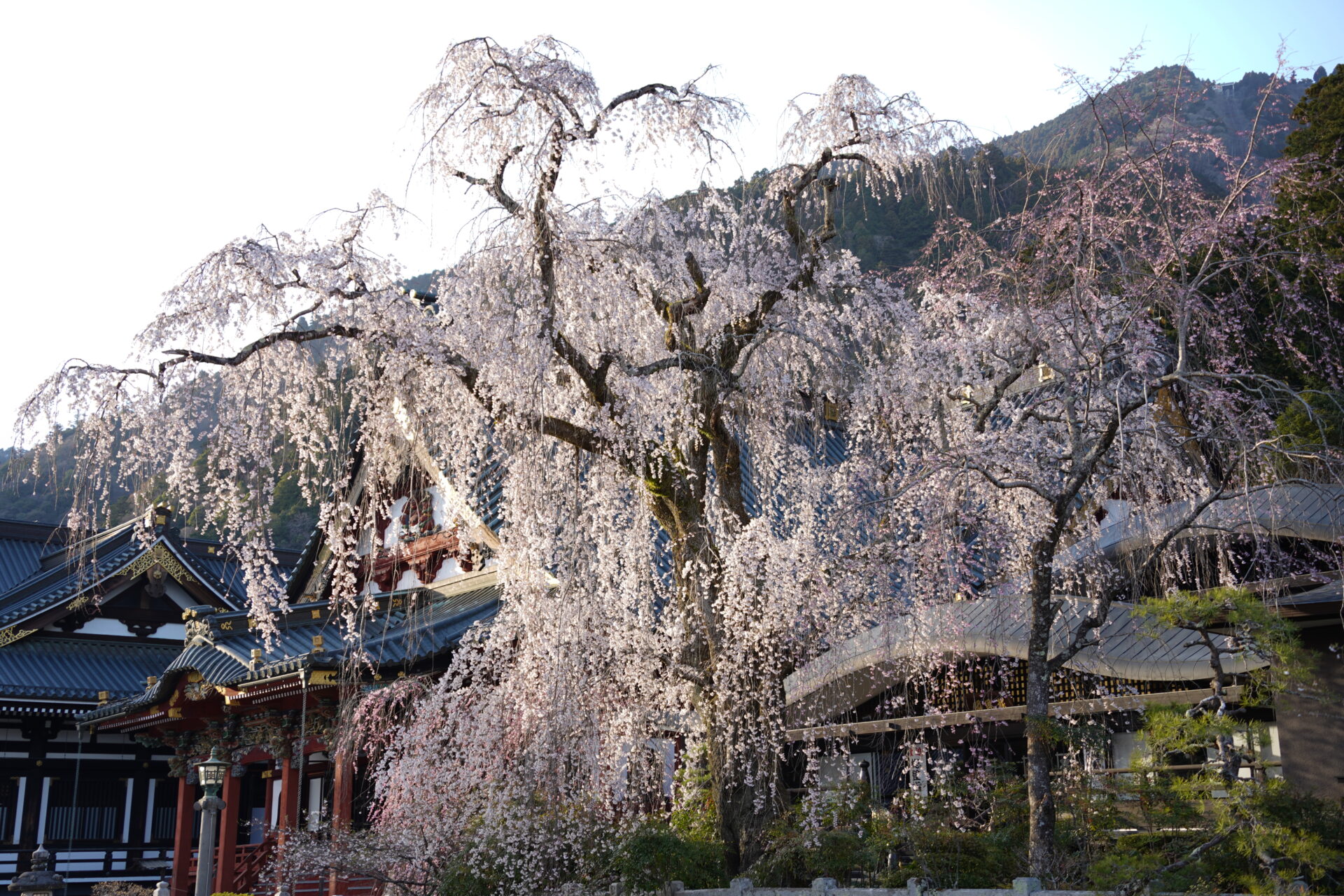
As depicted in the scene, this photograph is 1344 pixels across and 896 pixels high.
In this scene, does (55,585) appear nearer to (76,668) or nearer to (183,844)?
(76,668)

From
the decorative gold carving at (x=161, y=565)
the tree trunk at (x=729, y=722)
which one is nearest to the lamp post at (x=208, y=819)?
the tree trunk at (x=729, y=722)

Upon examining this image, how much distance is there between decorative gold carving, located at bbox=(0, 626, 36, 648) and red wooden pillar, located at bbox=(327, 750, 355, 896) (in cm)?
1036

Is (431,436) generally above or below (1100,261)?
below

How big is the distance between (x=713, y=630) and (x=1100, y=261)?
12.7ft

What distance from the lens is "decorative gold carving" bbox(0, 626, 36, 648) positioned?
62.0ft

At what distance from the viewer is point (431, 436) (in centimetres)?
862

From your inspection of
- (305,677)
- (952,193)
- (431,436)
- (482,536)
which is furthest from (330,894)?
(952,193)

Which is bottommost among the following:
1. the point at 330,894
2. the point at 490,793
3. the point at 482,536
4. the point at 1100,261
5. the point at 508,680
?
the point at 330,894

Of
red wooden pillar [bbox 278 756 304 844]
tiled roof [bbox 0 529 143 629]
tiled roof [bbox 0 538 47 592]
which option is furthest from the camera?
tiled roof [bbox 0 538 47 592]

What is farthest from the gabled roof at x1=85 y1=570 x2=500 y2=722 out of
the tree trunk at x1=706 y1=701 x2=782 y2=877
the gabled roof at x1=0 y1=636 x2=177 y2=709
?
the gabled roof at x1=0 y1=636 x2=177 y2=709

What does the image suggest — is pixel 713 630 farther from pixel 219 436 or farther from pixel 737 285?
pixel 219 436

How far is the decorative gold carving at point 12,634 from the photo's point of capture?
18.9 meters

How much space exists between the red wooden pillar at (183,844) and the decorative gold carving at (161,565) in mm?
5207

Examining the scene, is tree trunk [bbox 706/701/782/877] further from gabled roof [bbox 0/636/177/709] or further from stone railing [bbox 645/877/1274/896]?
gabled roof [bbox 0/636/177/709]
